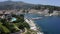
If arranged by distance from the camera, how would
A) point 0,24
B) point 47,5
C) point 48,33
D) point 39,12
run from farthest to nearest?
Result: point 47,5 < point 39,12 < point 48,33 < point 0,24

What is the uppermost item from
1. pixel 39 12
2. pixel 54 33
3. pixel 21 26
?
pixel 21 26

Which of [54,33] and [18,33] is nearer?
[18,33]

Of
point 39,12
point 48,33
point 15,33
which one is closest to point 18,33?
point 15,33

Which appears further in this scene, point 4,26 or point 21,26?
point 21,26

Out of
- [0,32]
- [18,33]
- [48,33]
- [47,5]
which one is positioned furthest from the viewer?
[47,5]

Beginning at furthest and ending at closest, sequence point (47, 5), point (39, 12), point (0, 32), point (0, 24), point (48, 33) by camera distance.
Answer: point (47, 5)
point (39, 12)
point (48, 33)
point (0, 24)
point (0, 32)

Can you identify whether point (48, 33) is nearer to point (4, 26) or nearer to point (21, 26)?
point (21, 26)

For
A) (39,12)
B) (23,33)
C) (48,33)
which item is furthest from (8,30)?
(39,12)

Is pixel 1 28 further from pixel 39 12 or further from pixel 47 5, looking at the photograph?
pixel 47 5

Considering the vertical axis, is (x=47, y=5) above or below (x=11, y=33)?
below
